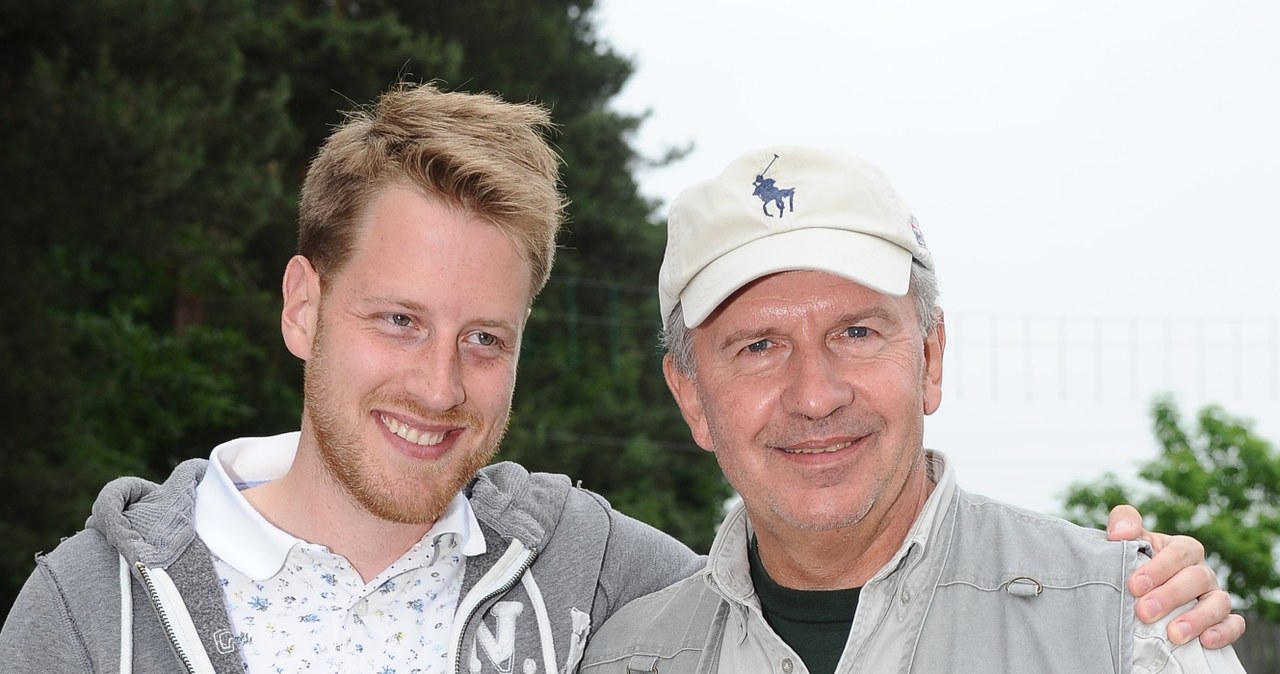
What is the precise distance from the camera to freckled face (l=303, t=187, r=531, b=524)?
2.40 m

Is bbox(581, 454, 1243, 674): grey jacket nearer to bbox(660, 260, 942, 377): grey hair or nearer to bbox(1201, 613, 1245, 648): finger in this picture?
bbox(1201, 613, 1245, 648): finger

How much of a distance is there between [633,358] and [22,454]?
1002 centimetres

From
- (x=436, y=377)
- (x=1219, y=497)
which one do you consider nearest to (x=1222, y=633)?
(x=436, y=377)

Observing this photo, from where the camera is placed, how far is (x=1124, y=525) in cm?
220

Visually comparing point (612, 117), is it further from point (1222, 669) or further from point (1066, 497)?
point (1222, 669)

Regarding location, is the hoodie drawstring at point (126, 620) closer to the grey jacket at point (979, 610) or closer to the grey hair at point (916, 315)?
the grey jacket at point (979, 610)

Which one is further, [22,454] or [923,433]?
[22,454]

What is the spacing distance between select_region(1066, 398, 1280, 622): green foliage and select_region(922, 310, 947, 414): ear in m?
19.8

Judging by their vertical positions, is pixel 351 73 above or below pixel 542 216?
above

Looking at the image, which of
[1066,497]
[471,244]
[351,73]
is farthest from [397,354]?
[1066,497]

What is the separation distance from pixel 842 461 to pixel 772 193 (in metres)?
0.43

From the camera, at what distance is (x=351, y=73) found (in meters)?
13.8

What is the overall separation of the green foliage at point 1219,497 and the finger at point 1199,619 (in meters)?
19.9

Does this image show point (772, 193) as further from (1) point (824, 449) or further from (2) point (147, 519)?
(2) point (147, 519)
